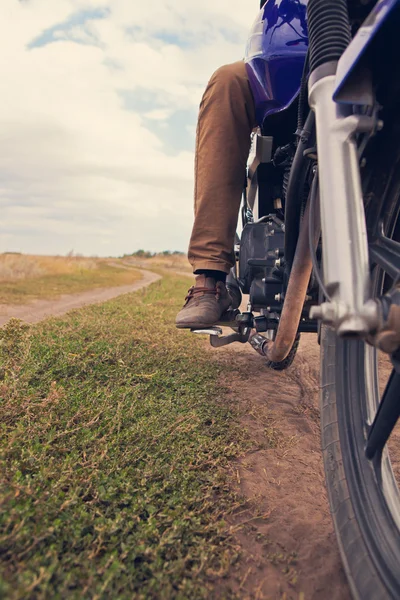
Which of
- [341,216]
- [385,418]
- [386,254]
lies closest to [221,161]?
[386,254]

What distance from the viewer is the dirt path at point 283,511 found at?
1.06 meters

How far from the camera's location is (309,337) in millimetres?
4789

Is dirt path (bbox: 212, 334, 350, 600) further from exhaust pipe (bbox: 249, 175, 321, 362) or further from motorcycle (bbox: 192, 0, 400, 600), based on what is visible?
exhaust pipe (bbox: 249, 175, 321, 362)

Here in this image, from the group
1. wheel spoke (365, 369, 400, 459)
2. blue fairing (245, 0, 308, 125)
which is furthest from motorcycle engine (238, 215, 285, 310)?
wheel spoke (365, 369, 400, 459)

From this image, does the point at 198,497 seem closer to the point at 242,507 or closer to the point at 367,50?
the point at 242,507

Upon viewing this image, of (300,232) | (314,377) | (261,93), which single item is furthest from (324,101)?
(314,377)

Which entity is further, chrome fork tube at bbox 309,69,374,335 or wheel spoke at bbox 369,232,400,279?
wheel spoke at bbox 369,232,400,279

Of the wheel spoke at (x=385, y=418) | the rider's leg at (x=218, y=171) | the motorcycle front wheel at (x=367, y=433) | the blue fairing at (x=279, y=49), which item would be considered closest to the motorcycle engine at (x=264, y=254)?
the rider's leg at (x=218, y=171)

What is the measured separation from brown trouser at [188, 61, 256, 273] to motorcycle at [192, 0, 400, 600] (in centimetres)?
24

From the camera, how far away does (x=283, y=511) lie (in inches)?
53.7

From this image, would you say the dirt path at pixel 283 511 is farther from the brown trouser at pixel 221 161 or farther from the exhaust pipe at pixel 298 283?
the brown trouser at pixel 221 161

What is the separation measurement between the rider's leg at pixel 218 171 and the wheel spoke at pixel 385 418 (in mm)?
1005

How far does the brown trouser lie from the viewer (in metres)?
2.01

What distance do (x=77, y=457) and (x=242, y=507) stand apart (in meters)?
0.53
